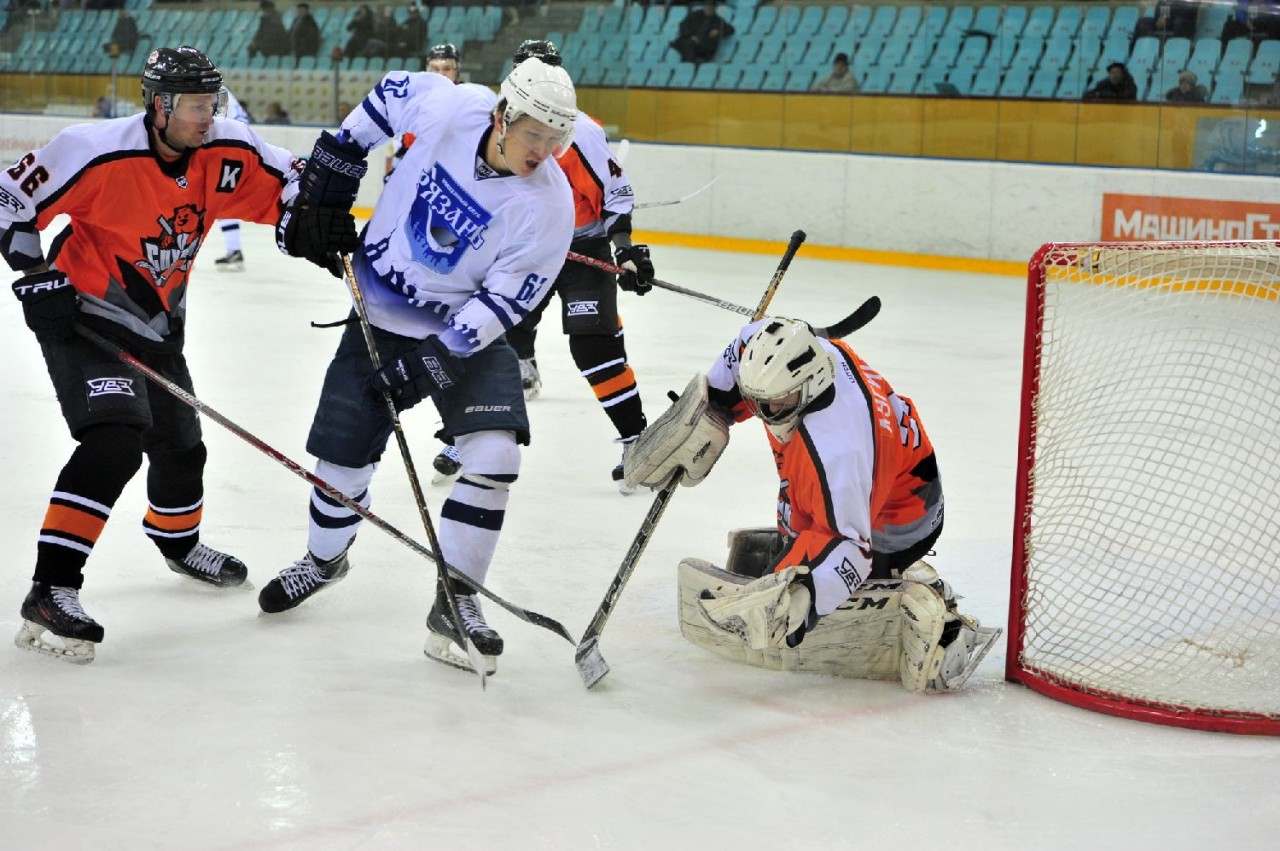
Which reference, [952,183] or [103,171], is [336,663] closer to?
[103,171]

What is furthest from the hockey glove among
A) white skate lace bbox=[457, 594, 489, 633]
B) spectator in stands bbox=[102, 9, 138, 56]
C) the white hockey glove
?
spectator in stands bbox=[102, 9, 138, 56]

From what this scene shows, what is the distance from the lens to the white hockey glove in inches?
101

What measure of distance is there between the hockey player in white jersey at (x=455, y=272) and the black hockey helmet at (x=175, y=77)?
24 cm

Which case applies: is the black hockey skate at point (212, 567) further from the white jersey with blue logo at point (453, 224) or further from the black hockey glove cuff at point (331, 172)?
the black hockey glove cuff at point (331, 172)

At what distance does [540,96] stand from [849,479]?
0.85 m

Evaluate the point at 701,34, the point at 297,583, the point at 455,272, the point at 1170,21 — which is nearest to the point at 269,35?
the point at 701,34

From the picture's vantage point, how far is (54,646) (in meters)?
2.86

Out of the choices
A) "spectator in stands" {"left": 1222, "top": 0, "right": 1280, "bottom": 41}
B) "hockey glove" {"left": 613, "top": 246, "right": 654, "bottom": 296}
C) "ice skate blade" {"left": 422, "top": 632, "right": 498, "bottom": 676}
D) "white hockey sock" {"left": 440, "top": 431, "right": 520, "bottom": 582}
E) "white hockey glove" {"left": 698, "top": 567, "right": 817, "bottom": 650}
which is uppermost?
"spectator in stands" {"left": 1222, "top": 0, "right": 1280, "bottom": 41}

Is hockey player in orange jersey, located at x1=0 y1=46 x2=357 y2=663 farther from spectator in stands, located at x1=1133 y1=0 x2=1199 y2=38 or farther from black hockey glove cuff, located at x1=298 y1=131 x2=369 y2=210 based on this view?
spectator in stands, located at x1=1133 y1=0 x2=1199 y2=38

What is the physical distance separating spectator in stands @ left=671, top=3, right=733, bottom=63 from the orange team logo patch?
8.19 metres

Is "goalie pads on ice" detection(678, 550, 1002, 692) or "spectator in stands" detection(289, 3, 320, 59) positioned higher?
"spectator in stands" detection(289, 3, 320, 59)

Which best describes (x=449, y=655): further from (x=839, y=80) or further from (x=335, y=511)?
(x=839, y=80)

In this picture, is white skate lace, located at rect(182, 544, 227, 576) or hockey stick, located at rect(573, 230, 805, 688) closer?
hockey stick, located at rect(573, 230, 805, 688)

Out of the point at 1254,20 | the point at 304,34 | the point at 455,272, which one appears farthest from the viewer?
the point at 304,34
